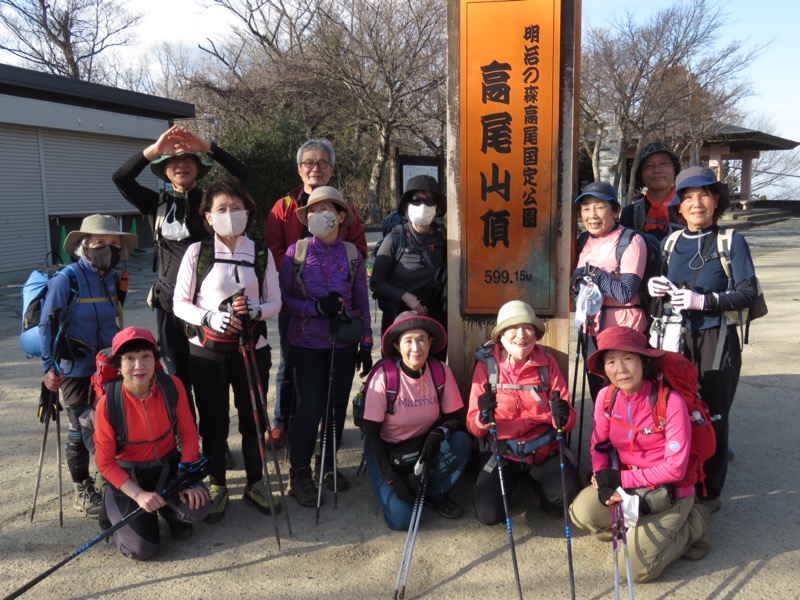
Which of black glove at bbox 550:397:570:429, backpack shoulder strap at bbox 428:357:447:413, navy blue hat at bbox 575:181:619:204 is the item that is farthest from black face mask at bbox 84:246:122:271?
navy blue hat at bbox 575:181:619:204

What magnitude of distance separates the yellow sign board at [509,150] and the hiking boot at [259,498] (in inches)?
64.3

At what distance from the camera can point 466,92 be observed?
3.89m

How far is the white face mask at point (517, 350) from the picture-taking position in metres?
3.43

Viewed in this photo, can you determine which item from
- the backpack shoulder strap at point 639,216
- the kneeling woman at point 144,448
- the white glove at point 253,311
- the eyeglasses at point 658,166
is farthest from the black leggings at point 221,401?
the eyeglasses at point 658,166

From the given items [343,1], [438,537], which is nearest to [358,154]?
[343,1]

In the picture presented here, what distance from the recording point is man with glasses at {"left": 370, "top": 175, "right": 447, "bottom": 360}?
3.95 meters

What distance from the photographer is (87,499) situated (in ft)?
11.6

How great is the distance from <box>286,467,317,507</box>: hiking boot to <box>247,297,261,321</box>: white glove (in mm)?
962

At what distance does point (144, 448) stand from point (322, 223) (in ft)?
5.02

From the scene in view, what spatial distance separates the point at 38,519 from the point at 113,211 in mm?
13342

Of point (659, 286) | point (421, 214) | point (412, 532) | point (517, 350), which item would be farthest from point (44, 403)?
point (659, 286)

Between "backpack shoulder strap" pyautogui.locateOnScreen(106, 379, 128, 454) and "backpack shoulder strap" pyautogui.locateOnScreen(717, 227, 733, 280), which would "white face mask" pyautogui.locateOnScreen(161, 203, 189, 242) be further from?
"backpack shoulder strap" pyautogui.locateOnScreen(717, 227, 733, 280)

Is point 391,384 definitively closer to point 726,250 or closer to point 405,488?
point 405,488

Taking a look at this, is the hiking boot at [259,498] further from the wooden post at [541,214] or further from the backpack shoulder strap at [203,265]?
the wooden post at [541,214]
